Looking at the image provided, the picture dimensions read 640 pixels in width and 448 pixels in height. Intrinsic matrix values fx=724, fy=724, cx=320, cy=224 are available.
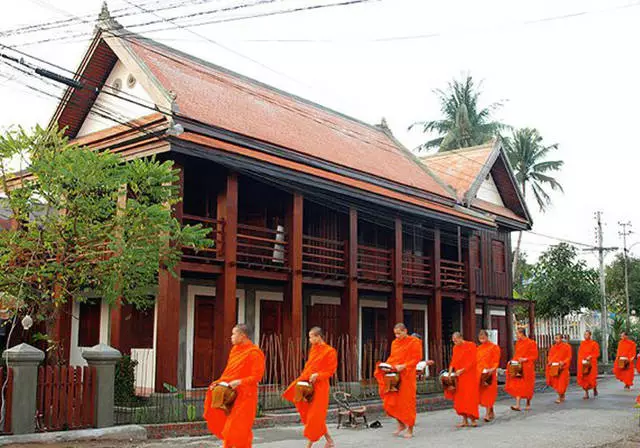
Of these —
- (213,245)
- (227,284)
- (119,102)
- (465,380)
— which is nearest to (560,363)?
(465,380)

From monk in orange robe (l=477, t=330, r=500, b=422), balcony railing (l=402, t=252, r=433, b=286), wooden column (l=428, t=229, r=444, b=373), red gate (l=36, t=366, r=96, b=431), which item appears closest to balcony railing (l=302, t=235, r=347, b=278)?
balcony railing (l=402, t=252, r=433, b=286)

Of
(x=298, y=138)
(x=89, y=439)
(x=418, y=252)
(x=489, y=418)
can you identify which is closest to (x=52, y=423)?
(x=89, y=439)

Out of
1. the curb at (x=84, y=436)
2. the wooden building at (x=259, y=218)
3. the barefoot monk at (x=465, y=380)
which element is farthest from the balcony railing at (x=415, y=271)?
the curb at (x=84, y=436)

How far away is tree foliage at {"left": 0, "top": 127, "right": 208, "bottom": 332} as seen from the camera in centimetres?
1164

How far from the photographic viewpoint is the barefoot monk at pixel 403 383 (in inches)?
448

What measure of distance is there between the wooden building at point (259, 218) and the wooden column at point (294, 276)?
0.03 metres

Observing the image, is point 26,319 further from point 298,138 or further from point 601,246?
point 601,246

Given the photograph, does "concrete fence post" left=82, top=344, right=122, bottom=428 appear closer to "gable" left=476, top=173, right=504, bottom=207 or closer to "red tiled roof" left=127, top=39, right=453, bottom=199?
"red tiled roof" left=127, top=39, right=453, bottom=199

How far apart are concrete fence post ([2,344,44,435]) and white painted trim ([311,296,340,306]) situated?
10.8m

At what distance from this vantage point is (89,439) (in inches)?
410

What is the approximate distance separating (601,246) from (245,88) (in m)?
21.8

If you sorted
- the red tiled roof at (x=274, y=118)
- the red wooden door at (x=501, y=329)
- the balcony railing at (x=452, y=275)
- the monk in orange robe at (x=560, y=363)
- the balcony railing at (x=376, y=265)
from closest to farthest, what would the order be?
the monk in orange robe at (x=560, y=363) → the red tiled roof at (x=274, y=118) → the balcony railing at (x=376, y=265) → the balcony railing at (x=452, y=275) → the red wooden door at (x=501, y=329)

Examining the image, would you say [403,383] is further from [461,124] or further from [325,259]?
[461,124]

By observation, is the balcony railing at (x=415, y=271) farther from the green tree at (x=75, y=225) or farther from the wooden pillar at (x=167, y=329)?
the green tree at (x=75, y=225)
